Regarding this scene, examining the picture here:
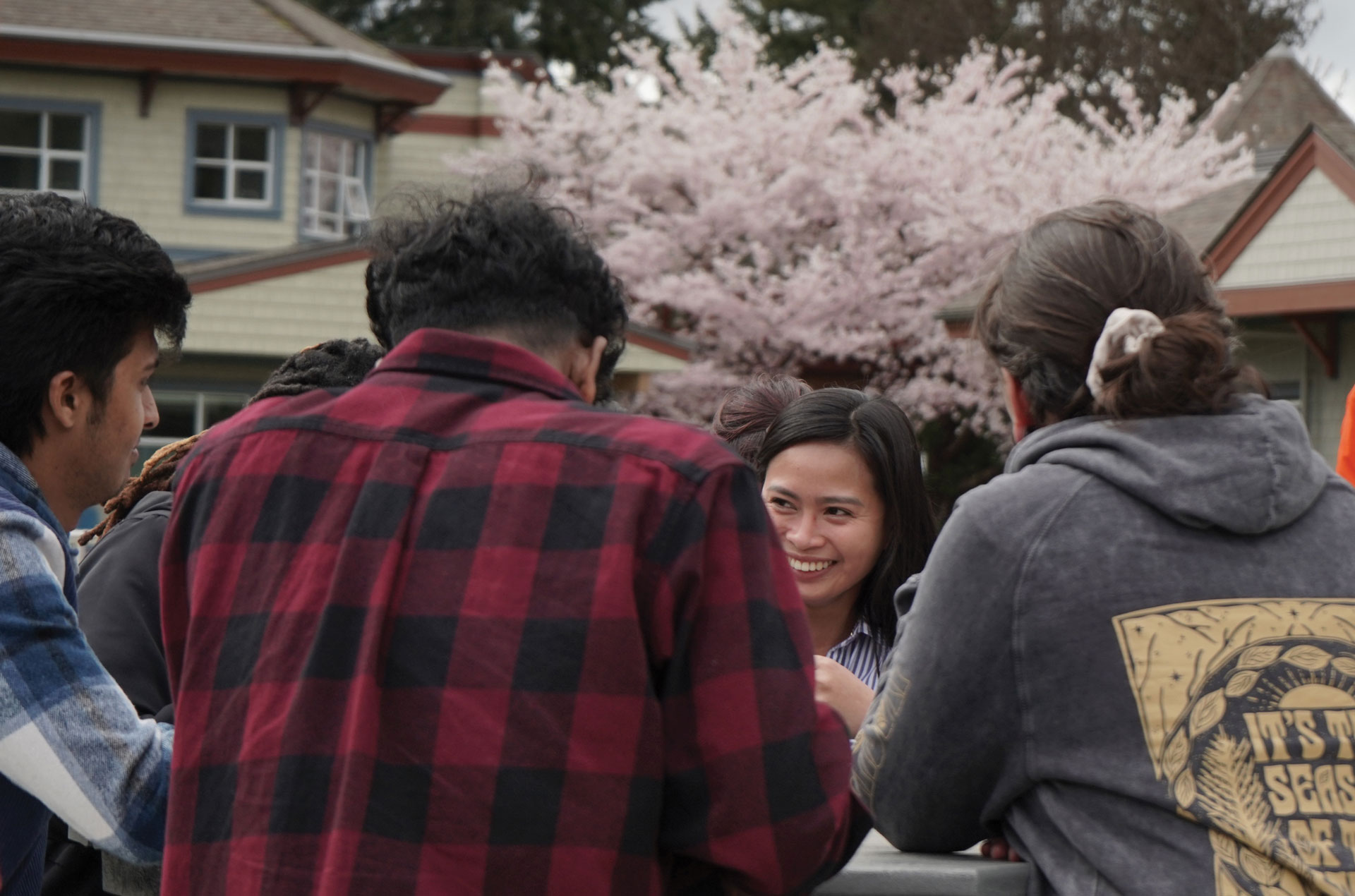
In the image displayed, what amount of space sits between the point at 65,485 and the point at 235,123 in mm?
21644

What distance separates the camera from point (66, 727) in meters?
2.03

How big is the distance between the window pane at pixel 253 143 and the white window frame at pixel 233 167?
0.19 feet

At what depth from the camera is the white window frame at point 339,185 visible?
2319 centimetres

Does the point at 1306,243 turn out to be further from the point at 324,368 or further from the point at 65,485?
the point at 65,485

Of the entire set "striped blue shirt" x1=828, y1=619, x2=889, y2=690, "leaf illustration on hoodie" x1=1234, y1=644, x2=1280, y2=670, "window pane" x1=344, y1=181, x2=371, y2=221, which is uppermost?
"leaf illustration on hoodie" x1=1234, y1=644, x2=1280, y2=670

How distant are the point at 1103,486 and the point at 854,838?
569 mm

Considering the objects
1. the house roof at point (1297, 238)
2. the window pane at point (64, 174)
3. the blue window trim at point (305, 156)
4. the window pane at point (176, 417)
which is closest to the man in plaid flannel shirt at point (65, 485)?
the house roof at point (1297, 238)

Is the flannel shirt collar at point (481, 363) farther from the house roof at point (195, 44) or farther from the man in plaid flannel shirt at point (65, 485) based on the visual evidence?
the house roof at point (195, 44)

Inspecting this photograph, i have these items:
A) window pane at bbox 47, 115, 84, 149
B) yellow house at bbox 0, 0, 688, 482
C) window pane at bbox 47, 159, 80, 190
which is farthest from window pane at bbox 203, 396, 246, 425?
window pane at bbox 47, 115, 84, 149

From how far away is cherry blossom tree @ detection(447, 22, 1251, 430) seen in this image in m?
21.3

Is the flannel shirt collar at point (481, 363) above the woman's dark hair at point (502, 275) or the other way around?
the other way around

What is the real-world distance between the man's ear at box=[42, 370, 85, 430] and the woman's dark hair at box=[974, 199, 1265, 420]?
1353 millimetres

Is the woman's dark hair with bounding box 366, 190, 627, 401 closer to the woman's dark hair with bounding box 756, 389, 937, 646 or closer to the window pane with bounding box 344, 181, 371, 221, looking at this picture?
the woman's dark hair with bounding box 756, 389, 937, 646

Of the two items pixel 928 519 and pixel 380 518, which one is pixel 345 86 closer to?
pixel 928 519
